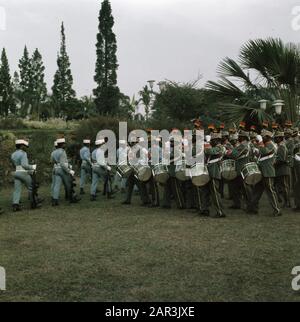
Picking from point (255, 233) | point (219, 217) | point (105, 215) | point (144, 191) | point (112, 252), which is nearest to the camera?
A: point (112, 252)

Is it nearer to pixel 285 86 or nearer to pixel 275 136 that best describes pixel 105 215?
pixel 275 136

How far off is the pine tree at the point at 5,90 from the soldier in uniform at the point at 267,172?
32.4m

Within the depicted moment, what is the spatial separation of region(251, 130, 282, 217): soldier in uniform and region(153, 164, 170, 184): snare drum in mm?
2083

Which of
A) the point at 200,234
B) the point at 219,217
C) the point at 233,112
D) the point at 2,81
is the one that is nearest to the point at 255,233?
the point at 200,234

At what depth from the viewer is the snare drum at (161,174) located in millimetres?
10672

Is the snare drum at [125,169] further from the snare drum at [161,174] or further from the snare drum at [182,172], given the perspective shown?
the snare drum at [182,172]

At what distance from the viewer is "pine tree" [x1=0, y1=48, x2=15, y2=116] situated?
39678 mm

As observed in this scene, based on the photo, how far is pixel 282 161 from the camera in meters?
10.3

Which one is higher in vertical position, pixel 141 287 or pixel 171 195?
pixel 171 195

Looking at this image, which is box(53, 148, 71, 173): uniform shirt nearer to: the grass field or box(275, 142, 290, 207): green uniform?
the grass field

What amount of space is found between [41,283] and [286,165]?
669 cm

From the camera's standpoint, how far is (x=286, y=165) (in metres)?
10.4

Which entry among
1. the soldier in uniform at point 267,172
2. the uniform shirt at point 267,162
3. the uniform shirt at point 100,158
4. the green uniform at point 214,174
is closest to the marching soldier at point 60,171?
the uniform shirt at point 100,158

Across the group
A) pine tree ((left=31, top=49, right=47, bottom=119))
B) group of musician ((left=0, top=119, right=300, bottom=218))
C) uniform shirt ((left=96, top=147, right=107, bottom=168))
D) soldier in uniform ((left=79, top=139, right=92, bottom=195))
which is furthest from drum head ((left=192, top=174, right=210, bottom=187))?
pine tree ((left=31, top=49, right=47, bottom=119))
